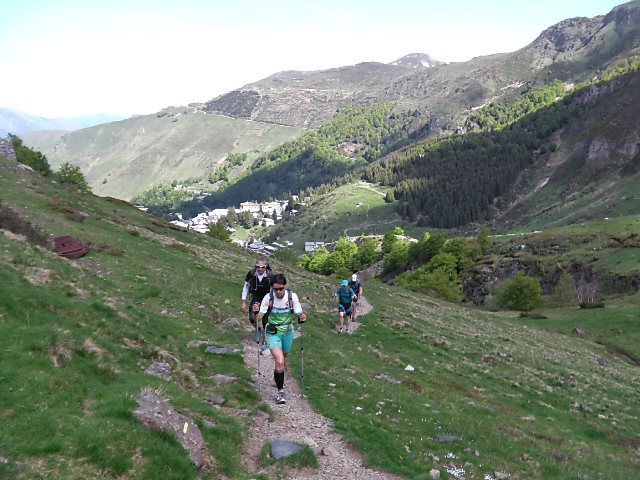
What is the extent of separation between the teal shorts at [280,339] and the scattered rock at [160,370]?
11.9 ft

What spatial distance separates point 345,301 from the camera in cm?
3122

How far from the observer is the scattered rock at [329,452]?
1314 centimetres

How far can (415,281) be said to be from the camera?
104 metres

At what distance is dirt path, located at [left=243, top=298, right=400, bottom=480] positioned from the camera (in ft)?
40.3

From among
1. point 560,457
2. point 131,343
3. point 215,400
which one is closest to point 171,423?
point 215,400

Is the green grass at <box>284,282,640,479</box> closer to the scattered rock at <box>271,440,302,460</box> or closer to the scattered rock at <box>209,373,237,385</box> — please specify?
the scattered rock at <box>271,440,302,460</box>

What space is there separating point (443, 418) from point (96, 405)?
12735mm

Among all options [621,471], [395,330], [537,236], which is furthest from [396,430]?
[537,236]

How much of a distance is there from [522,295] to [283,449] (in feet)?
246

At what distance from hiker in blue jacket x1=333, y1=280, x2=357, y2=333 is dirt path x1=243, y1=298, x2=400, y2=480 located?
515 inches

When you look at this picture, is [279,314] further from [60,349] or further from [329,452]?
[60,349]

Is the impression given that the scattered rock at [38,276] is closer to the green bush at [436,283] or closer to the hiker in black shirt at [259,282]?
the hiker in black shirt at [259,282]

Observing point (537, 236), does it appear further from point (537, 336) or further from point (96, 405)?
point (96, 405)

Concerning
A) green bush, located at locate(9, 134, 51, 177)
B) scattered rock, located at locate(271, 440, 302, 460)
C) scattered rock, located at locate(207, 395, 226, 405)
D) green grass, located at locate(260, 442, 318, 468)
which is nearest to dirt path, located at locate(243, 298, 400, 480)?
green grass, located at locate(260, 442, 318, 468)
